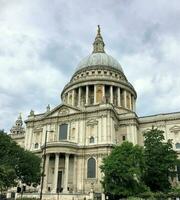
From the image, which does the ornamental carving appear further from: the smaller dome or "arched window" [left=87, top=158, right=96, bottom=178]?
the smaller dome

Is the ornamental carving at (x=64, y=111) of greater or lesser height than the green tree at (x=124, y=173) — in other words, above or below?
above

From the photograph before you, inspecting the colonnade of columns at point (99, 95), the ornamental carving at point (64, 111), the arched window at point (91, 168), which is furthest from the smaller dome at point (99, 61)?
the arched window at point (91, 168)

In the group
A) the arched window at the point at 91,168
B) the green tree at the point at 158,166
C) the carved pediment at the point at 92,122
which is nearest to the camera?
the green tree at the point at 158,166

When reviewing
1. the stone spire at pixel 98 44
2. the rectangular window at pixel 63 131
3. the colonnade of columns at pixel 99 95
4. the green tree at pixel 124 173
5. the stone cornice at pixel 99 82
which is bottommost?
the green tree at pixel 124 173

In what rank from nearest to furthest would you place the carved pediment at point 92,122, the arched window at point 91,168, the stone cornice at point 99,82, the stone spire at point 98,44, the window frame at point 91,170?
1. the window frame at point 91,170
2. the arched window at point 91,168
3. the carved pediment at point 92,122
4. the stone cornice at point 99,82
5. the stone spire at point 98,44

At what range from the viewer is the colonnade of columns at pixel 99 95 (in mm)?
72188

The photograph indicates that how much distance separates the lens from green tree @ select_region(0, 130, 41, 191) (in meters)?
40.2

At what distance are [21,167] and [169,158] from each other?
24.3 meters

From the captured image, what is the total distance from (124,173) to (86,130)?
19.8m

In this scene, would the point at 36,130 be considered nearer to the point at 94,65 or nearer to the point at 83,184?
the point at 83,184

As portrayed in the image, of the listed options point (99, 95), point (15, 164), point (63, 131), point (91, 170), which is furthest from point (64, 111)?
point (15, 164)

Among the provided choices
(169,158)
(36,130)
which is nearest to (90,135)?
(36,130)

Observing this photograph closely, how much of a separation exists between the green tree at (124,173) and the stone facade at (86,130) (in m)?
7.74

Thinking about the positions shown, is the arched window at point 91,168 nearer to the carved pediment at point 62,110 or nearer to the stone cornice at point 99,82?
the carved pediment at point 62,110
